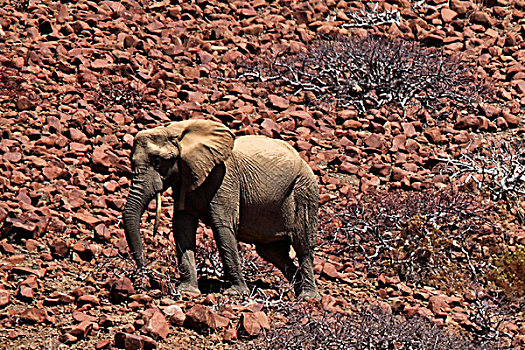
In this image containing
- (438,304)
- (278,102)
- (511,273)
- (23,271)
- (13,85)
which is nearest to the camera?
(23,271)

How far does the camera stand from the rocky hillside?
9883 mm

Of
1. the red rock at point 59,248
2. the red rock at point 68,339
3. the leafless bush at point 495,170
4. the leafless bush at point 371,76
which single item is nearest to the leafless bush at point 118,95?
the leafless bush at point 371,76

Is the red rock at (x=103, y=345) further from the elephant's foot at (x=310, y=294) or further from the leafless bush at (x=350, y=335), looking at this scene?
the elephant's foot at (x=310, y=294)

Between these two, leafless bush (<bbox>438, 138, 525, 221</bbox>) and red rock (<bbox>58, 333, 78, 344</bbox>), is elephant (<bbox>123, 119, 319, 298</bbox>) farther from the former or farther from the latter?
leafless bush (<bbox>438, 138, 525, 221</bbox>)

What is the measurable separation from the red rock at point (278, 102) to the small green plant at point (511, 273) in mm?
4270

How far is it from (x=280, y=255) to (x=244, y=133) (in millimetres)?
3645

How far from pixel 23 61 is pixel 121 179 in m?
3.16

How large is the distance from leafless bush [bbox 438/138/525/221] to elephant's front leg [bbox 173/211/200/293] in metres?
4.84

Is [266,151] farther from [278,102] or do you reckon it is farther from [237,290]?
[278,102]

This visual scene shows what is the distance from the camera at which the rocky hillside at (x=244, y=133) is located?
988cm

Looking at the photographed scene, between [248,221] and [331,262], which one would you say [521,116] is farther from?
[248,221]

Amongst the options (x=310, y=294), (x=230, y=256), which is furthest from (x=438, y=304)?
(x=230, y=256)

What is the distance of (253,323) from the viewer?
30.3 feet

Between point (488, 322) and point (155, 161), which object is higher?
point (155, 161)
